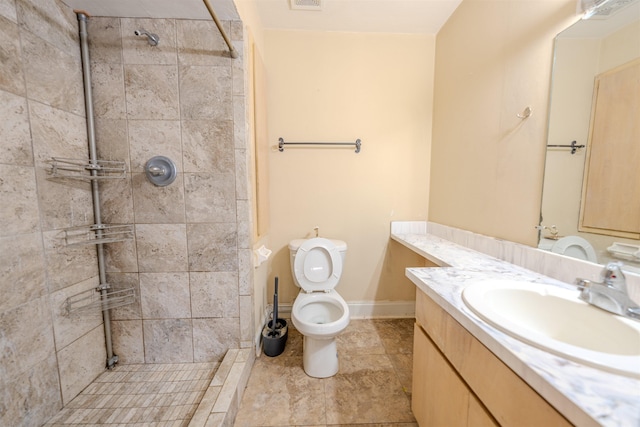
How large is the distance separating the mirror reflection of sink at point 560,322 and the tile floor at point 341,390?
2.79ft

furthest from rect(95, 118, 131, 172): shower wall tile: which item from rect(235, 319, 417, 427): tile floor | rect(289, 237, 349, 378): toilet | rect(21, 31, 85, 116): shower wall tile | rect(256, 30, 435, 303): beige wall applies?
rect(235, 319, 417, 427): tile floor

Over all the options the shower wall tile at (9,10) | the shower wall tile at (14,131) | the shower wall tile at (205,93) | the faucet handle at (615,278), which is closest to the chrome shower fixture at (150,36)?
the shower wall tile at (205,93)

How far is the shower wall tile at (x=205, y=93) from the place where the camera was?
1.31 m

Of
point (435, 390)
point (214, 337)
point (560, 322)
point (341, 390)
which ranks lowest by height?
point (341, 390)

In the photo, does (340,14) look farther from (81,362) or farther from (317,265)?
(81,362)

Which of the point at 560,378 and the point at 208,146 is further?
the point at 208,146

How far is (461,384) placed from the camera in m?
0.76

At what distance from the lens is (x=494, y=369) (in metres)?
0.62

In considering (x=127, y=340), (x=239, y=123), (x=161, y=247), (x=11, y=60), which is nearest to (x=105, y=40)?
(x=11, y=60)

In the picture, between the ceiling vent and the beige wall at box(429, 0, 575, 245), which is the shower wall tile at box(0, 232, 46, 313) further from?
the beige wall at box(429, 0, 575, 245)

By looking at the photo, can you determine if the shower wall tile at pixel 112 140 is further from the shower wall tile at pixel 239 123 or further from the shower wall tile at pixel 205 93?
the shower wall tile at pixel 239 123

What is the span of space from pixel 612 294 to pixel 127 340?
2.27 metres

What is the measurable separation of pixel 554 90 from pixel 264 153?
1652 mm

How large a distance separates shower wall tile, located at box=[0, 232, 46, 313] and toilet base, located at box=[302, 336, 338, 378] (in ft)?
4.47
